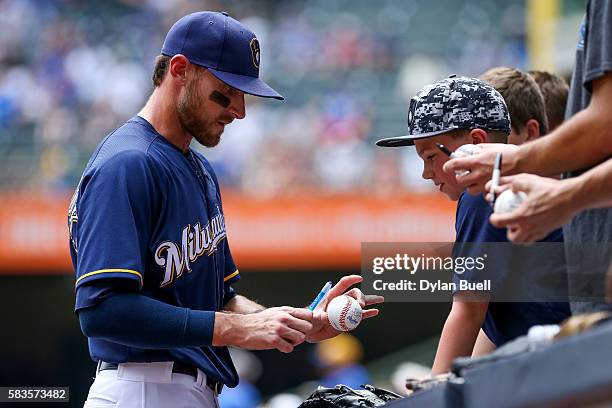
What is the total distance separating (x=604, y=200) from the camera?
1.87 m

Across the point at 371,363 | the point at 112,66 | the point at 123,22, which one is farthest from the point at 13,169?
the point at 371,363

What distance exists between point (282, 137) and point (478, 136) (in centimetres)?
784

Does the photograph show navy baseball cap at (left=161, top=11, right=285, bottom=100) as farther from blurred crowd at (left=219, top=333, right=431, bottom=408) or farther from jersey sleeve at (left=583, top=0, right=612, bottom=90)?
blurred crowd at (left=219, top=333, right=431, bottom=408)

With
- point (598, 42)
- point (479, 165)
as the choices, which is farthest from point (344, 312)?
point (598, 42)

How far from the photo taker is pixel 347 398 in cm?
273

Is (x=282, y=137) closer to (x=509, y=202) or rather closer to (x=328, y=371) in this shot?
(x=328, y=371)

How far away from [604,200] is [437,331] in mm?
8036

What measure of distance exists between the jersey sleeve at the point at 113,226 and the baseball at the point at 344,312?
53 cm

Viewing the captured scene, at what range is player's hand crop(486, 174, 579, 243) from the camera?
6.11 feet

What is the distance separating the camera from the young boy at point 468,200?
244 cm

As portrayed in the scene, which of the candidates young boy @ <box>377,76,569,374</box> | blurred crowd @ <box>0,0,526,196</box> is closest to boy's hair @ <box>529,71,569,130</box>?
young boy @ <box>377,76,569,374</box>

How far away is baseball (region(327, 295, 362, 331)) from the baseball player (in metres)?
0.03

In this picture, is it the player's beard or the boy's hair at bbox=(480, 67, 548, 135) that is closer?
the player's beard

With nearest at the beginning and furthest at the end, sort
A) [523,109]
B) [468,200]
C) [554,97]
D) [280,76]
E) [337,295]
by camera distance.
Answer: [468,200] → [337,295] → [523,109] → [554,97] → [280,76]
